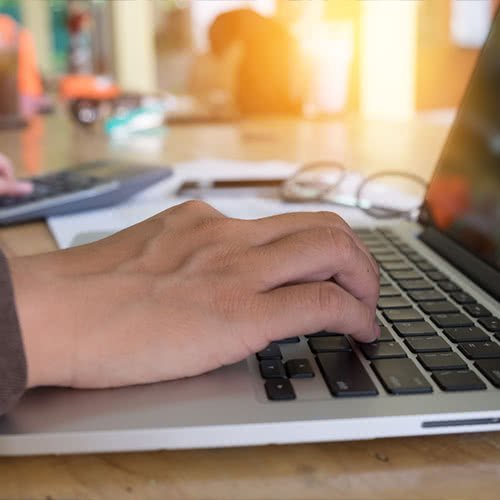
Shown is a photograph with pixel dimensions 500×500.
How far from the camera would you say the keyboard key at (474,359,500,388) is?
36 centimetres

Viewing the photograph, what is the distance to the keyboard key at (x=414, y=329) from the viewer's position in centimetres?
42

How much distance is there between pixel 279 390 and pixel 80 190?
56 cm

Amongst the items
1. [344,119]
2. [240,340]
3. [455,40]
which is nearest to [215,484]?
[240,340]

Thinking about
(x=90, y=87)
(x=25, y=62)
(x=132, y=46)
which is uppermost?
(x=132, y=46)

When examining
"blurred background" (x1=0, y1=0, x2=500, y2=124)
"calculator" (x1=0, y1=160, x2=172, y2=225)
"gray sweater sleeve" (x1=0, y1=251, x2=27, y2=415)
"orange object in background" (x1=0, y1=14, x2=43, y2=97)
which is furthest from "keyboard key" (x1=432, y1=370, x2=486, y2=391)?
"orange object in background" (x1=0, y1=14, x2=43, y2=97)

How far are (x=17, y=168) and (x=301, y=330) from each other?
3.14 feet

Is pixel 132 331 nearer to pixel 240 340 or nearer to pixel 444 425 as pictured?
pixel 240 340

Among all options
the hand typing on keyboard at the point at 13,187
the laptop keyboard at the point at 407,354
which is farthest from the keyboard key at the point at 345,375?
the hand typing on keyboard at the point at 13,187

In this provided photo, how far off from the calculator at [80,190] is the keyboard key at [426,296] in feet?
1.51

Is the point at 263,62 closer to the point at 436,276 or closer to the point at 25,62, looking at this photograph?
the point at 25,62

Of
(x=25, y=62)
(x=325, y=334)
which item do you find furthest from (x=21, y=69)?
(x=325, y=334)

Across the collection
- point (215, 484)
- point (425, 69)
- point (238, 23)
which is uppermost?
point (238, 23)

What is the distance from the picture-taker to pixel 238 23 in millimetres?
2854

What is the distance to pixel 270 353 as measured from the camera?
1.27ft
